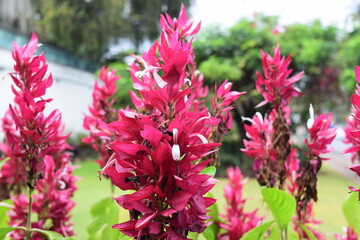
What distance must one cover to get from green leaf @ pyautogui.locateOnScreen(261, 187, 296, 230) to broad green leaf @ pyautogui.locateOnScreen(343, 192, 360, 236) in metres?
0.15

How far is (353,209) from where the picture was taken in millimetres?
1108

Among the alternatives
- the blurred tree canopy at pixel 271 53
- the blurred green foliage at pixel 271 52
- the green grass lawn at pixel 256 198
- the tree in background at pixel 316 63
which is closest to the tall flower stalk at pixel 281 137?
the green grass lawn at pixel 256 198

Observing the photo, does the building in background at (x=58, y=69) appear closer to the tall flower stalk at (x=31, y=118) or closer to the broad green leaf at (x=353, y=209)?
the tall flower stalk at (x=31, y=118)

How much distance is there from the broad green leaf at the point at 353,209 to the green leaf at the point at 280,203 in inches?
5.8

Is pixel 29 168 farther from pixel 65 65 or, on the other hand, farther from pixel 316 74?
pixel 65 65

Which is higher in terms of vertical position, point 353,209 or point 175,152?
point 175,152

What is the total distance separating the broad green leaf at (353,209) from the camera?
1.05 meters

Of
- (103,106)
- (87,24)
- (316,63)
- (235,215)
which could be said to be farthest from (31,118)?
(87,24)

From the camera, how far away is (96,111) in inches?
67.7

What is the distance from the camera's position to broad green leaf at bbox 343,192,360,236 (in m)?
1.05

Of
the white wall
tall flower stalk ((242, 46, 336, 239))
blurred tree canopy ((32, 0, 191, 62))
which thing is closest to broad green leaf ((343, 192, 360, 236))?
tall flower stalk ((242, 46, 336, 239))

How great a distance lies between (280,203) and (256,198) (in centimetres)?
521

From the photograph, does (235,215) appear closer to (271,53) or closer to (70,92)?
(271,53)

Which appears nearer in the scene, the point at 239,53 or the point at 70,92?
the point at 239,53
